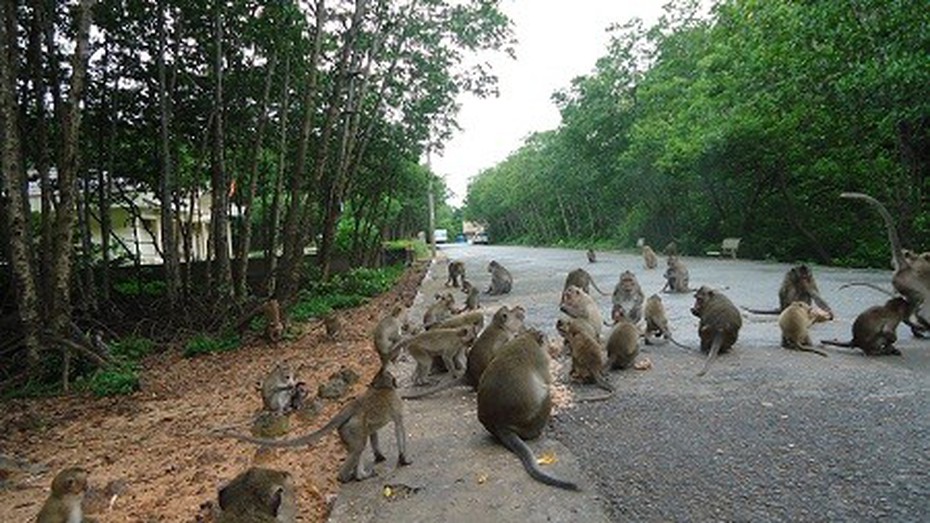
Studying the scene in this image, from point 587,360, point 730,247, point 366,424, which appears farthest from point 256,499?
point 730,247

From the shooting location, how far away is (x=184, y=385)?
30.8ft

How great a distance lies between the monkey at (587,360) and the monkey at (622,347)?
0.41 m

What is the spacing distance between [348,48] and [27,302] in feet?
24.5

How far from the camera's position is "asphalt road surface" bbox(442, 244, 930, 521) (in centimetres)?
346

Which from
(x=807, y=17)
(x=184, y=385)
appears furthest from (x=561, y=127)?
(x=184, y=385)

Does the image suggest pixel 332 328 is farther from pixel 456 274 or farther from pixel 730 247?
pixel 730 247

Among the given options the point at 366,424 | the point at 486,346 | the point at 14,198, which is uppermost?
the point at 14,198

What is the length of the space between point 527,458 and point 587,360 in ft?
7.57

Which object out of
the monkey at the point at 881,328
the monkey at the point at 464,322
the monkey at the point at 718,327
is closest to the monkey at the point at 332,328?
the monkey at the point at 464,322

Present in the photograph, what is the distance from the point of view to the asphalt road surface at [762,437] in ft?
11.4

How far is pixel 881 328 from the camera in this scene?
6.87m

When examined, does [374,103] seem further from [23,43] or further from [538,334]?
[538,334]

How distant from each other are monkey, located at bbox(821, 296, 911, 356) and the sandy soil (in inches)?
223

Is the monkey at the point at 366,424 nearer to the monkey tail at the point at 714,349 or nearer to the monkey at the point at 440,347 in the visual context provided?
the monkey at the point at 440,347
